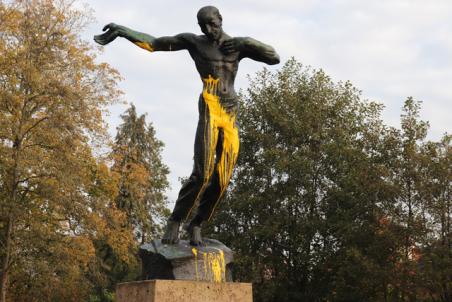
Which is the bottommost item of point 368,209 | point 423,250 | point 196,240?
point 196,240

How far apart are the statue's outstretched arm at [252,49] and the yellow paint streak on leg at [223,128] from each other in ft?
1.37

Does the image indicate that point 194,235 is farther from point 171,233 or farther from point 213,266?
point 213,266

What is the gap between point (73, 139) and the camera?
72.0 ft

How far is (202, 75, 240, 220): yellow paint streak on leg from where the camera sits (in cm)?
701

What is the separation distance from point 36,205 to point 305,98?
12372 millimetres

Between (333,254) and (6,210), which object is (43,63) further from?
(333,254)

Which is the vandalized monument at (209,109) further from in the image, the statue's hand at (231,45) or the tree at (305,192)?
the tree at (305,192)

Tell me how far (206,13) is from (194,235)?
7.59 feet

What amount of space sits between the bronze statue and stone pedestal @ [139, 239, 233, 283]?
17 centimetres

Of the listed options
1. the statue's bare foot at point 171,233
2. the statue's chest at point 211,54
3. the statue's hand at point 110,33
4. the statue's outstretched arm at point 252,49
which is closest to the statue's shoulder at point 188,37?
the statue's chest at point 211,54

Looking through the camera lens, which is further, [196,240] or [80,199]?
[80,199]

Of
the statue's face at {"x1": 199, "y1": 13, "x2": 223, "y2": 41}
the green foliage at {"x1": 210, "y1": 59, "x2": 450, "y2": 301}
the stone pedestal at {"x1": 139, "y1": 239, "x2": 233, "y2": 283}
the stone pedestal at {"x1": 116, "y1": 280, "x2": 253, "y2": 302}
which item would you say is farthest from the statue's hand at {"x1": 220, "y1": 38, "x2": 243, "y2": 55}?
the green foliage at {"x1": 210, "y1": 59, "x2": 450, "y2": 301}

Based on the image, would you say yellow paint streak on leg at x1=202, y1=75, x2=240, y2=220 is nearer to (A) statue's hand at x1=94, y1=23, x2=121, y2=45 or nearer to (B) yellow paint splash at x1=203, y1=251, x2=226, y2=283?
(B) yellow paint splash at x1=203, y1=251, x2=226, y2=283

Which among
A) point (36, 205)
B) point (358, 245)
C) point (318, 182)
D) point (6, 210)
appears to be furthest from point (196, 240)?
point (318, 182)
